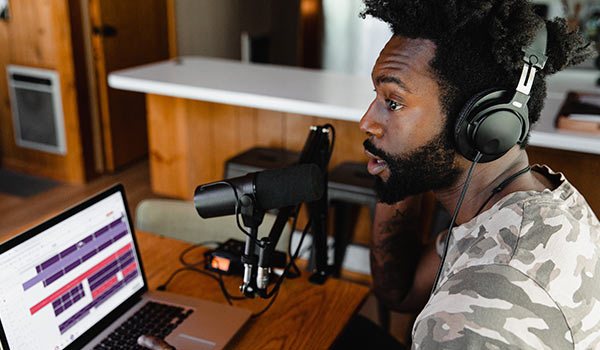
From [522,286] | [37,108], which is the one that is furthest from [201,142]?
[522,286]

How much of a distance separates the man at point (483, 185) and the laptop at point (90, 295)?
0.49 m

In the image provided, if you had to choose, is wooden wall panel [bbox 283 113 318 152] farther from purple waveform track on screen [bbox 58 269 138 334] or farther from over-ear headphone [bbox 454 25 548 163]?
over-ear headphone [bbox 454 25 548 163]

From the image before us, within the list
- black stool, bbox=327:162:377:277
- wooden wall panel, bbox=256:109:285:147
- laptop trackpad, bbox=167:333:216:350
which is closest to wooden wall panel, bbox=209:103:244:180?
wooden wall panel, bbox=256:109:285:147

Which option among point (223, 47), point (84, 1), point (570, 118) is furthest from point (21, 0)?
point (570, 118)

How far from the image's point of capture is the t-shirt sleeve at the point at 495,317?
791 mm

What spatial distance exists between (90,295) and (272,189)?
49 centimetres

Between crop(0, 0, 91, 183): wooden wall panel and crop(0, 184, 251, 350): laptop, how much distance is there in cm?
275

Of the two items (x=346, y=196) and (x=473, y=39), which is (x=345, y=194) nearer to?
(x=346, y=196)

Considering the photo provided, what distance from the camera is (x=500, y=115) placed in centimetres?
95

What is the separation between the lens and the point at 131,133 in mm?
4199

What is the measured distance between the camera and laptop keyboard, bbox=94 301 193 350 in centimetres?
113

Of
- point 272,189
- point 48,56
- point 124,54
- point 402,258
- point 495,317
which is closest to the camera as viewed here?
point 495,317

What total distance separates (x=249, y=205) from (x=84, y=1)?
10.7ft

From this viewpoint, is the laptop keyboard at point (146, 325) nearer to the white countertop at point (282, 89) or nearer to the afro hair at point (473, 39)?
the afro hair at point (473, 39)
